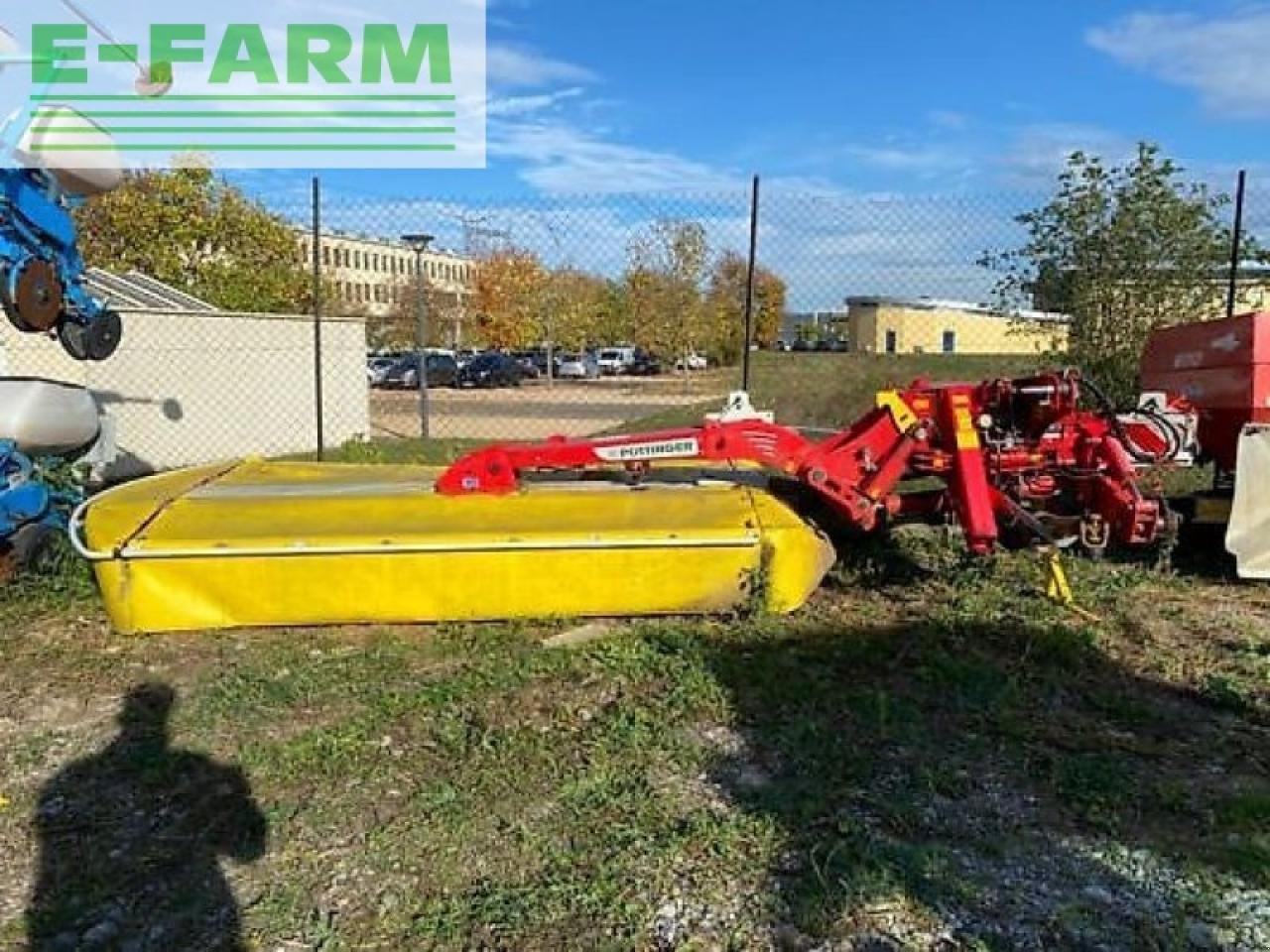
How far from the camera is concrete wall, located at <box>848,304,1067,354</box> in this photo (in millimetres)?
10227

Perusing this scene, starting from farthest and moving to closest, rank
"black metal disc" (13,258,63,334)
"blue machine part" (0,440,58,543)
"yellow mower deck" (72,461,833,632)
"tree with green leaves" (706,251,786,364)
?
"tree with green leaves" (706,251,786,364)
"blue machine part" (0,440,58,543)
"black metal disc" (13,258,63,334)
"yellow mower deck" (72,461,833,632)

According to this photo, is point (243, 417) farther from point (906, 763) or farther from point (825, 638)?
point (906, 763)

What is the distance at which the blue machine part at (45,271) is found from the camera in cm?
552

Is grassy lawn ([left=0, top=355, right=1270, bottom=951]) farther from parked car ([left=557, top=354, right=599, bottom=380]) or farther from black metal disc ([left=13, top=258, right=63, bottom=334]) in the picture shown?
parked car ([left=557, top=354, right=599, bottom=380])

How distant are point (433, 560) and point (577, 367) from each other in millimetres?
43076

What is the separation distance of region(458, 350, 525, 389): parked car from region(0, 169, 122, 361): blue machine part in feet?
109

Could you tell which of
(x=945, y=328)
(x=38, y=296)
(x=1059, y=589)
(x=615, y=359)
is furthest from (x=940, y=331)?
(x=615, y=359)

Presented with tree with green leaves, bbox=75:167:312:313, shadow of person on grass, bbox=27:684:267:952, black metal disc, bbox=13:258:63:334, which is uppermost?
tree with green leaves, bbox=75:167:312:313

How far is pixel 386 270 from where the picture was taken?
37.3 meters

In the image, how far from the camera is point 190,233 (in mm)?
23984

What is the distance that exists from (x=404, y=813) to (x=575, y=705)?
0.99 metres

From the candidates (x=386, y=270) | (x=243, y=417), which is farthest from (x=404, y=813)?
(x=386, y=270)

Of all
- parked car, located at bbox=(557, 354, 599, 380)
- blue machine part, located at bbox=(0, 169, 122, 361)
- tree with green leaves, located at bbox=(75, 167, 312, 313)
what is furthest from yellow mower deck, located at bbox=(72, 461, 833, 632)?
parked car, located at bbox=(557, 354, 599, 380)

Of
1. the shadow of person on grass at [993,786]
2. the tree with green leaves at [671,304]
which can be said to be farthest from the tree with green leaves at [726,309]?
the shadow of person on grass at [993,786]
